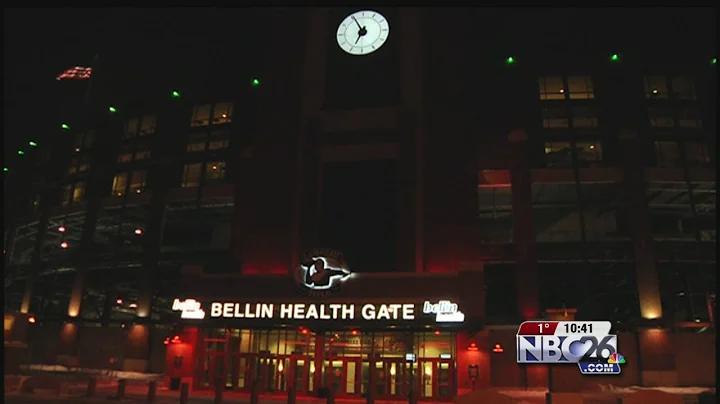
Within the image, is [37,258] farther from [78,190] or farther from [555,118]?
[555,118]

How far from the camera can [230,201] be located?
2251 inches

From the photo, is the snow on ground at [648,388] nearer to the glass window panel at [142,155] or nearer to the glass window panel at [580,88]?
the glass window panel at [580,88]

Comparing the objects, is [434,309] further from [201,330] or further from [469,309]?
[201,330]

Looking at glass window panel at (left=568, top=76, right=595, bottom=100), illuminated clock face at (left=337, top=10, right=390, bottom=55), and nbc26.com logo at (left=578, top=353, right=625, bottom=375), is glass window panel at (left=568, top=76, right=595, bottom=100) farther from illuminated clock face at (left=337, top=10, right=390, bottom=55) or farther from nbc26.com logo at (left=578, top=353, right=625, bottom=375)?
nbc26.com logo at (left=578, top=353, right=625, bottom=375)

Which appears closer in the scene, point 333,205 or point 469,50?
point 333,205

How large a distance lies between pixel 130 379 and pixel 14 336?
70.2ft

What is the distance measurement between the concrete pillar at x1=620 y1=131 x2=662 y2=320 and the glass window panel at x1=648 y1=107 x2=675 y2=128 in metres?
4.52

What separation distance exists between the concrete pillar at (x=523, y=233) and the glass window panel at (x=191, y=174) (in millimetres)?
32479

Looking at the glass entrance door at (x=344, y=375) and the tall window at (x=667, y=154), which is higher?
the tall window at (x=667, y=154)

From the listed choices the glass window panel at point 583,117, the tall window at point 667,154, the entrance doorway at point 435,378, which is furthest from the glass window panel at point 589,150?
the entrance doorway at point 435,378

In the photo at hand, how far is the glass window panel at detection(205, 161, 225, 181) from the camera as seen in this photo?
2386 inches

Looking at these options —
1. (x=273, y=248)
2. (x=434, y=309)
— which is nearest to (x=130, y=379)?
(x=273, y=248)

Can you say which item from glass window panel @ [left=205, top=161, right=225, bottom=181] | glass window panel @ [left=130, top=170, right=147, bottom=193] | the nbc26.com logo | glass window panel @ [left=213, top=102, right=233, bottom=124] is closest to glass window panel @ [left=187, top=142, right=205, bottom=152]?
glass window panel @ [left=205, top=161, right=225, bottom=181]

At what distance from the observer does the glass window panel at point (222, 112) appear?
62003 mm
